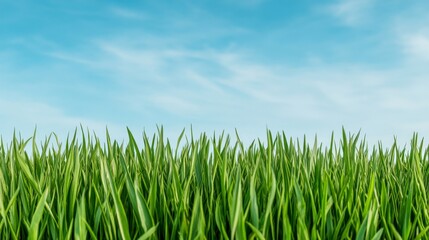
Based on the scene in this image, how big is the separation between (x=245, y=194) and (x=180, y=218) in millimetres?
282

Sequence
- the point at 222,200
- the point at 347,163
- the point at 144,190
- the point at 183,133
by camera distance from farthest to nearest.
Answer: the point at 183,133
the point at 347,163
the point at 144,190
the point at 222,200

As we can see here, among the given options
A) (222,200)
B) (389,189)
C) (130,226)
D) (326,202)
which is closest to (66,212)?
(130,226)

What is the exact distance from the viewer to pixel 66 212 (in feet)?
5.40

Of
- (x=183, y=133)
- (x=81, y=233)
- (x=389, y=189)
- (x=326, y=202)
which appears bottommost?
(x=81, y=233)

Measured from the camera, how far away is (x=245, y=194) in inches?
70.0

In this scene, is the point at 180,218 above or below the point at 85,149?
below

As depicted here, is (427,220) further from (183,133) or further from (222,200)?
(183,133)

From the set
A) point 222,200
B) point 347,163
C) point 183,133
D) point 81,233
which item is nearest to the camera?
point 81,233

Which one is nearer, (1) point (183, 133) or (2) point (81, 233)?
(2) point (81, 233)

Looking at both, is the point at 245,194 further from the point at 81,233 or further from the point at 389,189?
the point at 389,189

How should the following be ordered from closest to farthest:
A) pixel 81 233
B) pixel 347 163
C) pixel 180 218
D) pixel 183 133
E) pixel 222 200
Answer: pixel 81 233 → pixel 180 218 → pixel 222 200 → pixel 347 163 → pixel 183 133

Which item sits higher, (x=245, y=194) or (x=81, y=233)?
(x=245, y=194)

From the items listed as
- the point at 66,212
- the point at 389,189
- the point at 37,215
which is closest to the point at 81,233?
the point at 37,215

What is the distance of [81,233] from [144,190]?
497mm
